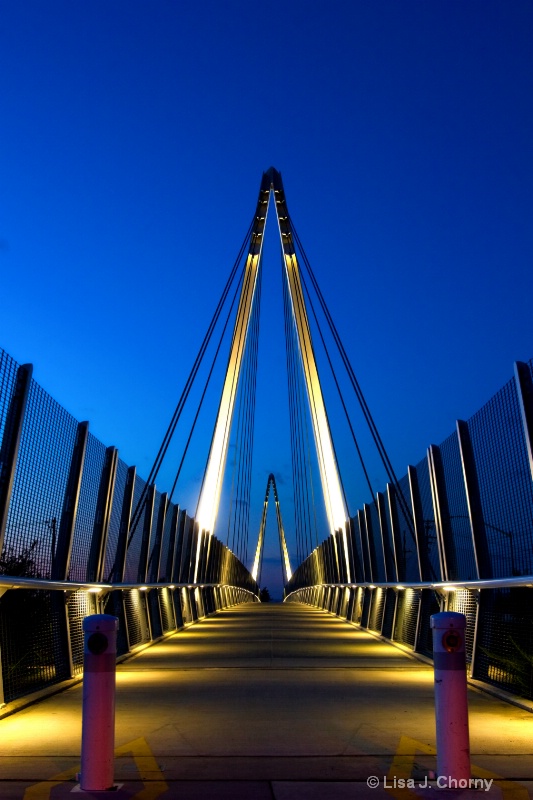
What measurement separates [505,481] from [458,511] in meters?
1.88

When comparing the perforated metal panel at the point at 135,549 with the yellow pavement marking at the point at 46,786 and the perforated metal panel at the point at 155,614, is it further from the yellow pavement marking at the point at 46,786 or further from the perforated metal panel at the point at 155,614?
the yellow pavement marking at the point at 46,786

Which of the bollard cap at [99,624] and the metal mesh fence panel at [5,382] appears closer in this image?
the bollard cap at [99,624]

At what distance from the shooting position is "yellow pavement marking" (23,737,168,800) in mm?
3914

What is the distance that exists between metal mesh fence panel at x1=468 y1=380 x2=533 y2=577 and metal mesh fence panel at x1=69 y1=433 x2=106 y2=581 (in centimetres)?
426

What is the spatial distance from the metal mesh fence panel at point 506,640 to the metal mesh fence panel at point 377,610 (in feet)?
24.0

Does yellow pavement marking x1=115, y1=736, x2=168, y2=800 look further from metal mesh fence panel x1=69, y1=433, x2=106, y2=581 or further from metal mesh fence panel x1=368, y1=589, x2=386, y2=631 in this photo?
metal mesh fence panel x1=368, y1=589, x2=386, y2=631

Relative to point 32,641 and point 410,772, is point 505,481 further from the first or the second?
point 32,641

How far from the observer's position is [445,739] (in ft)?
13.3

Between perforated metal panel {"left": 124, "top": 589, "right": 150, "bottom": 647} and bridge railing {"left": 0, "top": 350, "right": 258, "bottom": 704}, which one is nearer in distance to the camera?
bridge railing {"left": 0, "top": 350, "right": 258, "bottom": 704}

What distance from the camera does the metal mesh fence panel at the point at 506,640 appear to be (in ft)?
23.1

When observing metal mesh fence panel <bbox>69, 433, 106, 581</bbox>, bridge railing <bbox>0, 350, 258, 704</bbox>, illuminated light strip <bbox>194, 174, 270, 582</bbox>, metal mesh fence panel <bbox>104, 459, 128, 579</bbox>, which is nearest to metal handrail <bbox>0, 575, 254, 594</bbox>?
bridge railing <bbox>0, 350, 258, 704</bbox>

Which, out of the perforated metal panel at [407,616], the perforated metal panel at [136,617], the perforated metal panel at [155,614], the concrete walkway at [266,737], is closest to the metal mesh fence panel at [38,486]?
the concrete walkway at [266,737]

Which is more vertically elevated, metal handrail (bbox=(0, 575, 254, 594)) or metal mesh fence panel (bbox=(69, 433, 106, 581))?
metal mesh fence panel (bbox=(69, 433, 106, 581))

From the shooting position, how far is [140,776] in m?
4.32
